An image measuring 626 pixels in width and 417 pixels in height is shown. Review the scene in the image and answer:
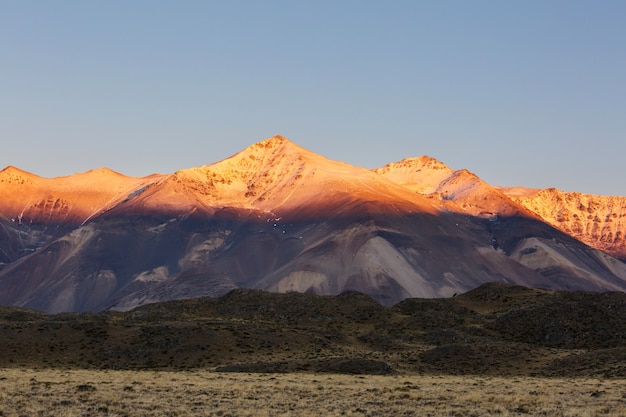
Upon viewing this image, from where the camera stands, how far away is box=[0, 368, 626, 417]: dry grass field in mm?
48312

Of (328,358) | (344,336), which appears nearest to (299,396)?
(328,358)

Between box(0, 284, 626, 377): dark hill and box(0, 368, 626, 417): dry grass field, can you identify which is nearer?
box(0, 368, 626, 417): dry grass field

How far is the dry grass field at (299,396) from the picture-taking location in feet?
159

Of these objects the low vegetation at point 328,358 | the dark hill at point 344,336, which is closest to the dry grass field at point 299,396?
the low vegetation at point 328,358

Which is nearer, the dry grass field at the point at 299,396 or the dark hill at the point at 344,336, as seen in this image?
the dry grass field at the point at 299,396

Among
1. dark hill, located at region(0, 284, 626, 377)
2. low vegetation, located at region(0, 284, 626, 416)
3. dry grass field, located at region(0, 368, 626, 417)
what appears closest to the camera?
dry grass field, located at region(0, 368, 626, 417)

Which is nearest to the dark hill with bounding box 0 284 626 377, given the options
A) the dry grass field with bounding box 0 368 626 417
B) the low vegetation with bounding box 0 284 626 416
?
the low vegetation with bounding box 0 284 626 416

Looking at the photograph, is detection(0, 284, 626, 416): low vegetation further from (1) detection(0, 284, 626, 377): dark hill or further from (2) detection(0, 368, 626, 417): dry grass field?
(1) detection(0, 284, 626, 377): dark hill

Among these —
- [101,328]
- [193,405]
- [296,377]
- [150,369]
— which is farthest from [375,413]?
[101,328]

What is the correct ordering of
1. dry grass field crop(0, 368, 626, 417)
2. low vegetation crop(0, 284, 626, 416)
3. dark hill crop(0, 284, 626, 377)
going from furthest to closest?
dark hill crop(0, 284, 626, 377)
low vegetation crop(0, 284, 626, 416)
dry grass field crop(0, 368, 626, 417)

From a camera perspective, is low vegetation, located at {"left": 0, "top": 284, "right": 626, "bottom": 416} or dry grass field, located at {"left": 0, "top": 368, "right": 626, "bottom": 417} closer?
dry grass field, located at {"left": 0, "top": 368, "right": 626, "bottom": 417}

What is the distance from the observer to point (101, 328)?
10531cm

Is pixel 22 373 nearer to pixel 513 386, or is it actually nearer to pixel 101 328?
pixel 101 328

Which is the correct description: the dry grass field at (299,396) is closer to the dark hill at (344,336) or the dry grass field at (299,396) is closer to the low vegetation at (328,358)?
the low vegetation at (328,358)
